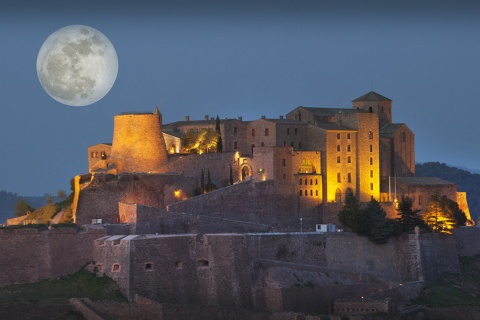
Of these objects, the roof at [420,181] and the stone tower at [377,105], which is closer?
the roof at [420,181]

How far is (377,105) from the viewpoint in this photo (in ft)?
286

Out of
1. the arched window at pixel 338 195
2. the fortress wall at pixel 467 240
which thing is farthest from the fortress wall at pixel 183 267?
the fortress wall at pixel 467 240

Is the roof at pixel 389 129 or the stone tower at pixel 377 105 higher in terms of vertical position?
the stone tower at pixel 377 105

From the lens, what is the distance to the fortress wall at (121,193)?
7475 cm

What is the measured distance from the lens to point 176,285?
65812 millimetres

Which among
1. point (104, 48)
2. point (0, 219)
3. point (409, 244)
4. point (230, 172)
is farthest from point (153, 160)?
point (0, 219)

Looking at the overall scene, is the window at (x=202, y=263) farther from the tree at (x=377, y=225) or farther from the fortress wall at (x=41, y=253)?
the tree at (x=377, y=225)

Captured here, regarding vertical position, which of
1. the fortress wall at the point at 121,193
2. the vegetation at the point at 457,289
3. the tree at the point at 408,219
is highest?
the fortress wall at the point at 121,193

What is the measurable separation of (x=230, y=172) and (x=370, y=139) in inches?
319

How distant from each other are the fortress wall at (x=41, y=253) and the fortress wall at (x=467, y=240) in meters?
21.7

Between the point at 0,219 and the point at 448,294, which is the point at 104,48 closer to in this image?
the point at 448,294

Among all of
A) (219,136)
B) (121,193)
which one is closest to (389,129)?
(219,136)

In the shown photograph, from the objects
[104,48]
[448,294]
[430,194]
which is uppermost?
[104,48]

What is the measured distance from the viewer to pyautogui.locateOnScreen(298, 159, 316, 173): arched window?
80.3 meters
